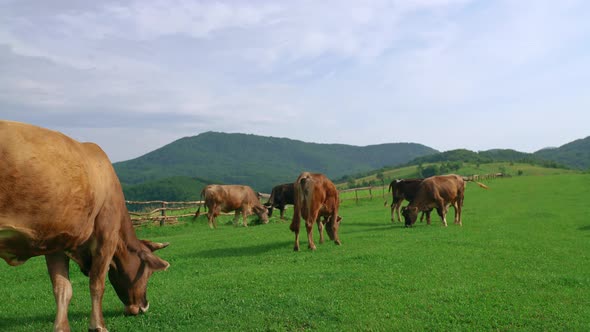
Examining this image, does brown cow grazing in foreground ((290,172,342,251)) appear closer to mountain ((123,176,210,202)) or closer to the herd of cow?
the herd of cow

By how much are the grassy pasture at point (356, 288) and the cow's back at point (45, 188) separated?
2.07 meters

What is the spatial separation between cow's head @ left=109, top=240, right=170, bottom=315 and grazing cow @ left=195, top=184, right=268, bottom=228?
62.7 feet

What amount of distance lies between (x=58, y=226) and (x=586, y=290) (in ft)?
29.0

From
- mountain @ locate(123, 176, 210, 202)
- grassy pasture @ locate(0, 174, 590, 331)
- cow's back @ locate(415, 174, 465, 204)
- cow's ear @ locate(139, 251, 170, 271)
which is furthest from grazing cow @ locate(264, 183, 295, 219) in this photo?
mountain @ locate(123, 176, 210, 202)

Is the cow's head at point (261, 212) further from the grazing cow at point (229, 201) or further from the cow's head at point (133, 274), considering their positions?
the cow's head at point (133, 274)

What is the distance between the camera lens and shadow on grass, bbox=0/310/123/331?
22.2ft

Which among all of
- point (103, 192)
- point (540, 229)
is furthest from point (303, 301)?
point (540, 229)

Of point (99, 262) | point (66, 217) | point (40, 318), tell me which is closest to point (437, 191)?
point (40, 318)

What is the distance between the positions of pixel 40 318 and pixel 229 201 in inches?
781

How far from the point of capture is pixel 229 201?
2694 centimetres

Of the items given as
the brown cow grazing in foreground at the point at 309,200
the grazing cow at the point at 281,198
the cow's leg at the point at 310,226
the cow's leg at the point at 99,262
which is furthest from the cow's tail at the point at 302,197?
the grazing cow at the point at 281,198

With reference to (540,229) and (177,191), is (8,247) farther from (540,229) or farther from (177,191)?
(177,191)

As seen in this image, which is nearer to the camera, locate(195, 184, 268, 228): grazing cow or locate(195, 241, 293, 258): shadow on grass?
locate(195, 241, 293, 258): shadow on grass

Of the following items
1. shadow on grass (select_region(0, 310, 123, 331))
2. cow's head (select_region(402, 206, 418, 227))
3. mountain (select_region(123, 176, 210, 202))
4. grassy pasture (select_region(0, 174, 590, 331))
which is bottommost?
grassy pasture (select_region(0, 174, 590, 331))
